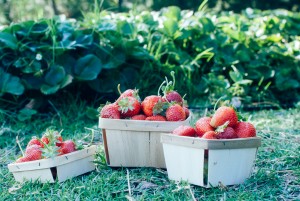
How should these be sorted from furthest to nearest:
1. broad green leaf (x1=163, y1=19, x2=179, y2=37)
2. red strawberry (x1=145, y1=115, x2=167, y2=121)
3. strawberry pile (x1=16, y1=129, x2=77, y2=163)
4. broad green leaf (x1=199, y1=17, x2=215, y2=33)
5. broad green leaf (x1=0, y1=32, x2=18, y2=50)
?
broad green leaf (x1=199, y1=17, x2=215, y2=33)
broad green leaf (x1=163, y1=19, x2=179, y2=37)
broad green leaf (x1=0, y1=32, x2=18, y2=50)
red strawberry (x1=145, y1=115, x2=167, y2=121)
strawberry pile (x1=16, y1=129, x2=77, y2=163)

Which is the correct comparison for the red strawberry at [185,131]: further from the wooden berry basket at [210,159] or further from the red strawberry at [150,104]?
the red strawberry at [150,104]

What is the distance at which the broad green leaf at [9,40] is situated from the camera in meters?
3.04

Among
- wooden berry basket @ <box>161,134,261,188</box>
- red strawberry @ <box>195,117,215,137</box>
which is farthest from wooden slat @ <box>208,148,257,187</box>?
red strawberry @ <box>195,117,215,137</box>

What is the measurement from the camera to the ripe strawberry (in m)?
1.99

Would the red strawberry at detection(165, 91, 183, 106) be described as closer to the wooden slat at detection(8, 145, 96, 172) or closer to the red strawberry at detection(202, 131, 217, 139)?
the red strawberry at detection(202, 131, 217, 139)

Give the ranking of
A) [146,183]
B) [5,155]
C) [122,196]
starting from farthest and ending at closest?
[5,155]
[146,183]
[122,196]


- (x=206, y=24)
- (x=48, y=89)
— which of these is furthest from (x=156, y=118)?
(x=206, y=24)

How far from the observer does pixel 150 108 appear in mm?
2025

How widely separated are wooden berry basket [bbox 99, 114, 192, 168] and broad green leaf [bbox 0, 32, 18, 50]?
1298 millimetres

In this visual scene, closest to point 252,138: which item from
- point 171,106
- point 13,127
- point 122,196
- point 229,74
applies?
point 171,106

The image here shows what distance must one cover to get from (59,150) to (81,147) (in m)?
0.11

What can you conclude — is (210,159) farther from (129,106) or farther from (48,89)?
(48,89)

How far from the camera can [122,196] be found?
1.78 metres

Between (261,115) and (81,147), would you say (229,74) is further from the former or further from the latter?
(81,147)
